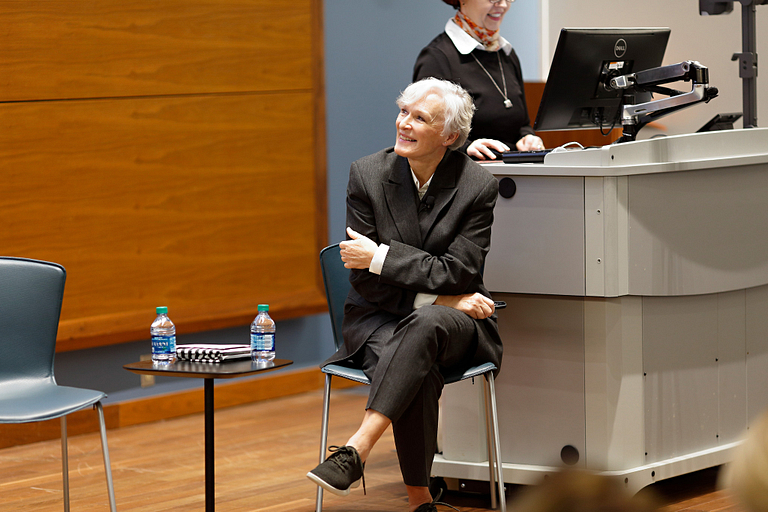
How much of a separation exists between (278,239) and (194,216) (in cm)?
47

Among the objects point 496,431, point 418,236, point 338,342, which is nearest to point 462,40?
point 418,236

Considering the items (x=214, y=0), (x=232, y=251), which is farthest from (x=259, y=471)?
(x=214, y=0)

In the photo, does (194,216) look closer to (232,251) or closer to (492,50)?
(232,251)

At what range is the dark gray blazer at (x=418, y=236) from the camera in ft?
9.00

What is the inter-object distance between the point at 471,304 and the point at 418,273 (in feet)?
0.58

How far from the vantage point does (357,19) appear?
15.9 ft

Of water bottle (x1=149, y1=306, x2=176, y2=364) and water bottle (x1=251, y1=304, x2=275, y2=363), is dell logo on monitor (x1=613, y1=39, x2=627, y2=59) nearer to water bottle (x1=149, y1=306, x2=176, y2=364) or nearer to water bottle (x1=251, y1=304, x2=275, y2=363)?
water bottle (x1=251, y1=304, x2=275, y2=363)

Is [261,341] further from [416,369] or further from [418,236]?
[418,236]

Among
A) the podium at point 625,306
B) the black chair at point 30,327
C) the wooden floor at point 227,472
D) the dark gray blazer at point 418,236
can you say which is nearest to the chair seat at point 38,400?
the black chair at point 30,327

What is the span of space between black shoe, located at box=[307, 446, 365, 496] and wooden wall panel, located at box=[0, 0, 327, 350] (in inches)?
73.4

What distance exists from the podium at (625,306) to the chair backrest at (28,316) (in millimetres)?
1229

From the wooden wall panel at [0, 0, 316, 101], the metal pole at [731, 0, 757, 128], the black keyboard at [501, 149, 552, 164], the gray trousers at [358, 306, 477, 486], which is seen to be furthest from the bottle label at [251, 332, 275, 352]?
the metal pole at [731, 0, 757, 128]

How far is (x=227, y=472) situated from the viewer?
3.52 m

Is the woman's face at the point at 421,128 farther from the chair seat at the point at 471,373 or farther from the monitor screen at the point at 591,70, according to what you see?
the chair seat at the point at 471,373
